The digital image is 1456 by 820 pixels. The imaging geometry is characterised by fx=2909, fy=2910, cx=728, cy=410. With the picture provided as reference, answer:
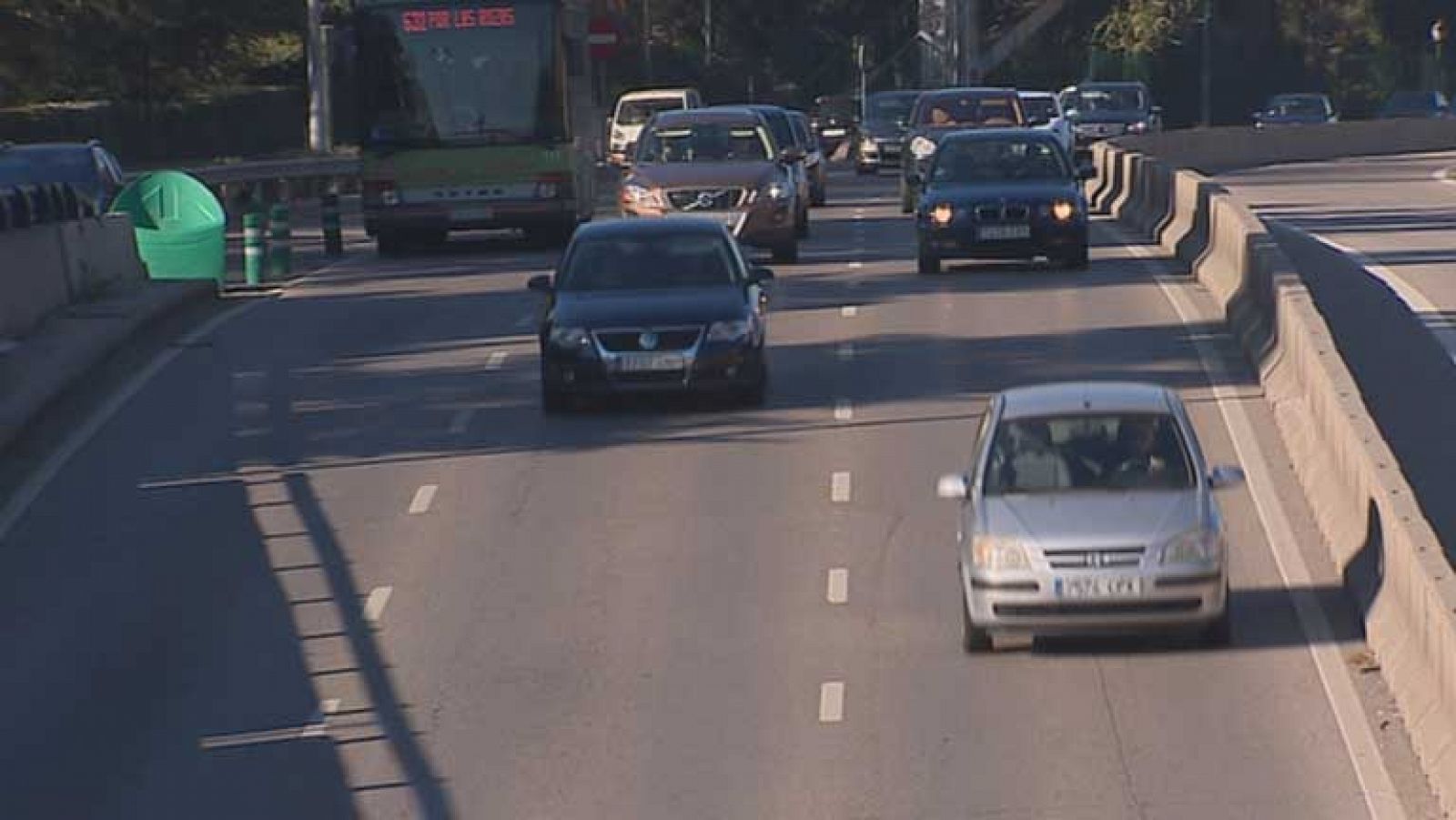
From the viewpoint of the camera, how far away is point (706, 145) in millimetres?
35000

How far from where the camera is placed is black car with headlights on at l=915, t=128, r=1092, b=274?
31031 millimetres

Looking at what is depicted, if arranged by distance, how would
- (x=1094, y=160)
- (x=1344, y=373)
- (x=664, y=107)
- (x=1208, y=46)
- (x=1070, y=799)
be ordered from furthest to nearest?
(x=1208, y=46) < (x=664, y=107) < (x=1094, y=160) < (x=1344, y=373) < (x=1070, y=799)

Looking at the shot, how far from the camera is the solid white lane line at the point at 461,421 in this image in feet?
71.1

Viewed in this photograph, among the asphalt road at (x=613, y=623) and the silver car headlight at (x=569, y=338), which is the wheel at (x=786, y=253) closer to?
the asphalt road at (x=613, y=623)

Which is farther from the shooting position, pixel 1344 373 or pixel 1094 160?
pixel 1094 160

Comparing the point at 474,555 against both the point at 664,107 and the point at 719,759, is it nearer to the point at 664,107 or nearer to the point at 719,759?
the point at 719,759

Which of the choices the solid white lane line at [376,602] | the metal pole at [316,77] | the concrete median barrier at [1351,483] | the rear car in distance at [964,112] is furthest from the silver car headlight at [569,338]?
the metal pole at [316,77]

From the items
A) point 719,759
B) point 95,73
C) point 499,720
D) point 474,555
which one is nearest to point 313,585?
point 474,555

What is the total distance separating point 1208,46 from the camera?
88500 millimetres

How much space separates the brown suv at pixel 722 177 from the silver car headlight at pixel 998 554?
18446mm

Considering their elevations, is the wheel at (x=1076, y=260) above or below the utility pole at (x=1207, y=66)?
above

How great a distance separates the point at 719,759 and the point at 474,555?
4.89 metres

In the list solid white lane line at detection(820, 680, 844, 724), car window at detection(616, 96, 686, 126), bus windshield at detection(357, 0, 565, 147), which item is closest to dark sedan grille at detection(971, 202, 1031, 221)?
bus windshield at detection(357, 0, 565, 147)

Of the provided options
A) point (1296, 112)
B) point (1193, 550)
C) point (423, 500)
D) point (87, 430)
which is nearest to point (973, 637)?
point (1193, 550)
